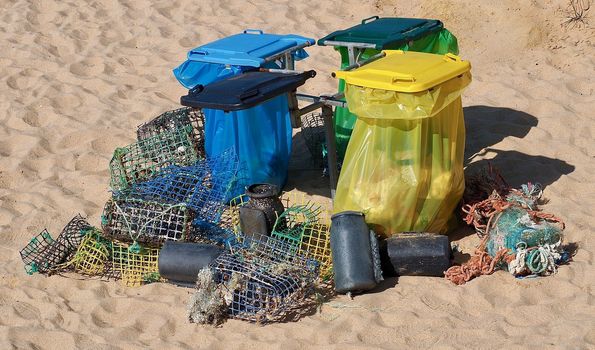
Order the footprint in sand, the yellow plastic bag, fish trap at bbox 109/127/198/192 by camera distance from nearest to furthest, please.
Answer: the yellow plastic bag
fish trap at bbox 109/127/198/192
the footprint in sand

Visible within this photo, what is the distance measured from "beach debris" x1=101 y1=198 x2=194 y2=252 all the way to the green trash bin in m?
1.45

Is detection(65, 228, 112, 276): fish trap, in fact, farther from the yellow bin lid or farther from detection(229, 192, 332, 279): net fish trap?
the yellow bin lid

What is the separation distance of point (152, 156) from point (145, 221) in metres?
0.78

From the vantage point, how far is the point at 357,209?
5.09m

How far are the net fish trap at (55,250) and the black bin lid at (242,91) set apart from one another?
39.0 inches

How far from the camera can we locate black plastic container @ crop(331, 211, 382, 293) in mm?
4652

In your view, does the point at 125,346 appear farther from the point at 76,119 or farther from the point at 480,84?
the point at 480,84

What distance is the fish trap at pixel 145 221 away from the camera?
5000 millimetres

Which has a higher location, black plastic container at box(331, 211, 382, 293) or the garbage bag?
the garbage bag

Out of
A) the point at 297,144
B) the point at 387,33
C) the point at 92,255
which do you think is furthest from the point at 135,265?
the point at 387,33

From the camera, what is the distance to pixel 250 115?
563 cm

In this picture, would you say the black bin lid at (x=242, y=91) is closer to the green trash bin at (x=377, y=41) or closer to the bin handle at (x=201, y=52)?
the bin handle at (x=201, y=52)

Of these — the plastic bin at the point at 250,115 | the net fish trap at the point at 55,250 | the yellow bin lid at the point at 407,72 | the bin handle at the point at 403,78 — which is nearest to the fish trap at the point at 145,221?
the net fish trap at the point at 55,250

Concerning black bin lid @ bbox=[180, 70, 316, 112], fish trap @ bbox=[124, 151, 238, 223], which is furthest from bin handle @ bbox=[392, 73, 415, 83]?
fish trap @ bbox=[124, 151, 238, 223]
